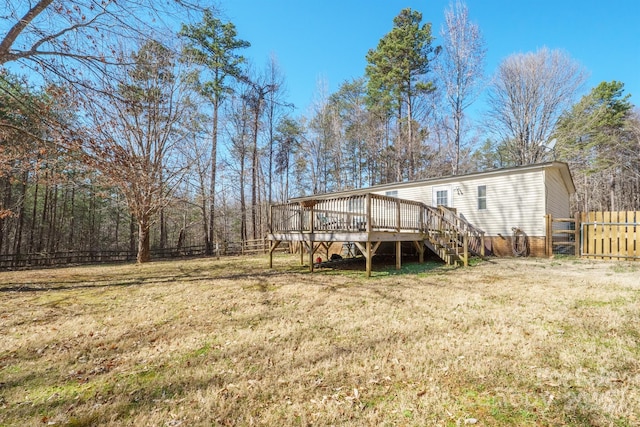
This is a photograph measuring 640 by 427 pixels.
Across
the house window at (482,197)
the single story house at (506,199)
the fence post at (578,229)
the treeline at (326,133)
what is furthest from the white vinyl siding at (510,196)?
the treeline at (326,133)

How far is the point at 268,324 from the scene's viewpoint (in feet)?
14.0

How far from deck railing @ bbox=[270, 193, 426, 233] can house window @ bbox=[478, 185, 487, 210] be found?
13.9 feet

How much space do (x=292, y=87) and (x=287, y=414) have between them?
23.8 m

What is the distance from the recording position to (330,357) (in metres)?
3.14

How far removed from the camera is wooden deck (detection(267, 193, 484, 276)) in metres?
7.87

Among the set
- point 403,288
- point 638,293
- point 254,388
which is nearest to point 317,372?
point 254,388

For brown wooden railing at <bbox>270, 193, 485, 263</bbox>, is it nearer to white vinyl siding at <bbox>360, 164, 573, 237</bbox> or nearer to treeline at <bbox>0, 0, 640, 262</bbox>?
white vinyl siding at <bbox>360, 164, 573, 237</bbox>

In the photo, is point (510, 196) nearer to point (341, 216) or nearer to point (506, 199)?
point (506, 199)

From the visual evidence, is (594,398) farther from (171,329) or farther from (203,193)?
(203,193)

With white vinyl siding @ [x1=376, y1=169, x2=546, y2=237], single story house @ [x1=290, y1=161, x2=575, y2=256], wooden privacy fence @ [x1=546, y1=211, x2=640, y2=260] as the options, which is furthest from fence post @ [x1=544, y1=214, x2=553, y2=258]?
white vinyl siding @ [x1=376, y1=169, x2=546, y2=237]

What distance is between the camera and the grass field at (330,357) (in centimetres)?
223

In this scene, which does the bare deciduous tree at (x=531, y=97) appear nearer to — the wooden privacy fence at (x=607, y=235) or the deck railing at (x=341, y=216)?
the wooden privacy fence at (x=607, y=235)

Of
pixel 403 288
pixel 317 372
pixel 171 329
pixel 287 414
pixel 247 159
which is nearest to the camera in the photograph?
pixel 287 414

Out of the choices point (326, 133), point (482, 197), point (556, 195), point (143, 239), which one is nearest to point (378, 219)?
point (482, 197)
